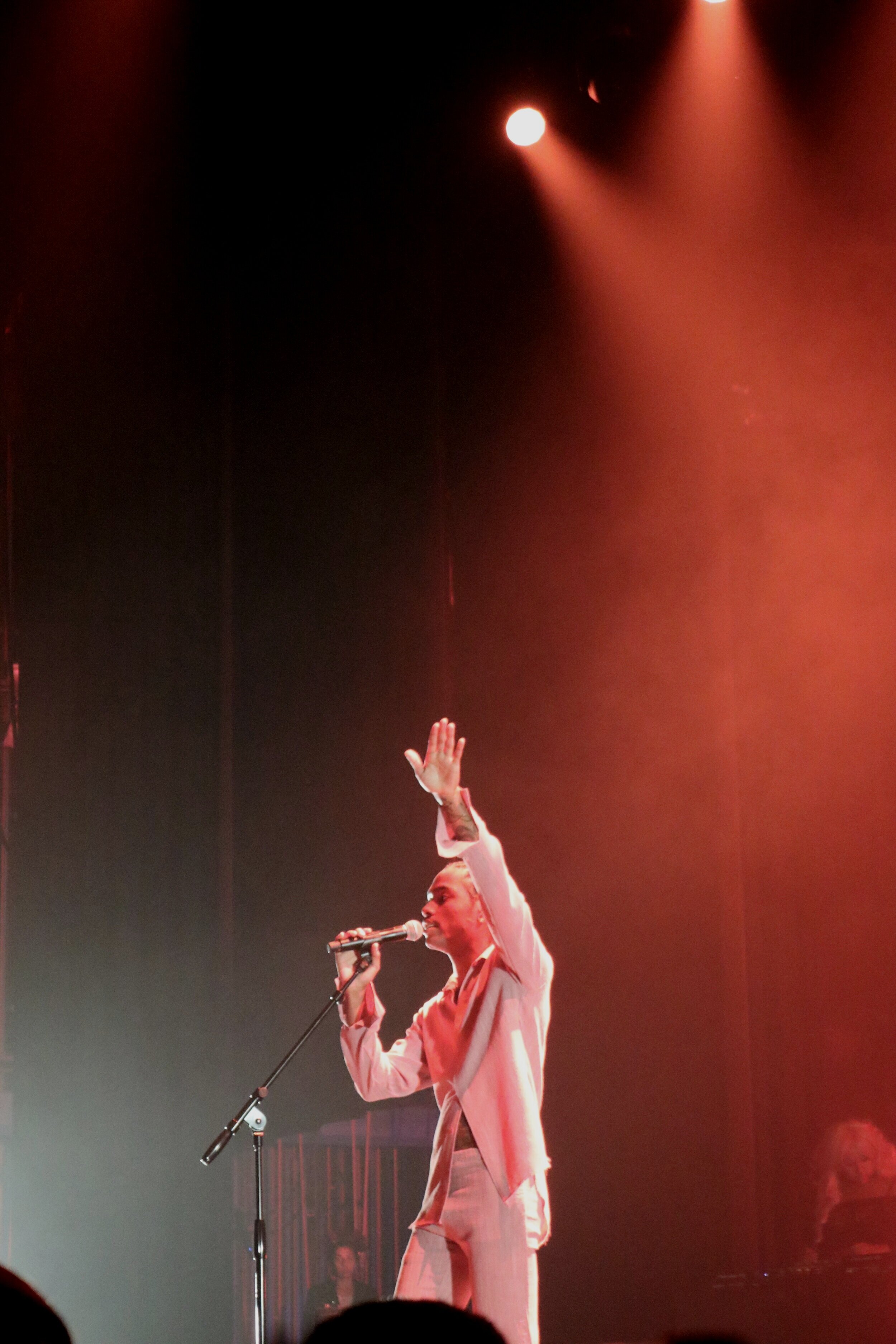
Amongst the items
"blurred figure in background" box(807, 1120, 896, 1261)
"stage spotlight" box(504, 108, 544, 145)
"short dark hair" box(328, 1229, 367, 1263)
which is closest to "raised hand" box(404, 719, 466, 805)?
"blurred figure in background" box(807, 1120, 896, 1261)

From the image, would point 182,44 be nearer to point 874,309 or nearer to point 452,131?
point 452,131

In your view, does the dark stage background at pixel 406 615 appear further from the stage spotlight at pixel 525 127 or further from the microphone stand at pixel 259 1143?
the microphone stand at pixel 259 1143

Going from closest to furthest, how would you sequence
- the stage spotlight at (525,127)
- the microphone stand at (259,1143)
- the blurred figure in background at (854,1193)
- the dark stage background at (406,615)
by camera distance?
the microphone stand at (259,1143)
the blurred figure in background at (854,1193)
the dark stage background at (406,615)
the stage spotlight at (525,127)

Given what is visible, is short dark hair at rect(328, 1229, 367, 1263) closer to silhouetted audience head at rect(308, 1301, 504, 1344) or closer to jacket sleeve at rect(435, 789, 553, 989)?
jacket sleeve at rect(435, 789, 553, 989)

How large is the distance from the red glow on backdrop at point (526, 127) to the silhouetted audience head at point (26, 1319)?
16.3 ft

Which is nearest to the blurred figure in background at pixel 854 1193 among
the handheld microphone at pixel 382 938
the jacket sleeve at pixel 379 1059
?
the jacket sleeve at pixel 379 1059

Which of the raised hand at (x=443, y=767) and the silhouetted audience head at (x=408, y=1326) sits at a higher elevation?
the raised hand at (x=443, y=767)

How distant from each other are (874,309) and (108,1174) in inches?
165

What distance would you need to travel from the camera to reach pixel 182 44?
18.1 ft

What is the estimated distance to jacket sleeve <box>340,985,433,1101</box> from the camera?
3502 millimetres

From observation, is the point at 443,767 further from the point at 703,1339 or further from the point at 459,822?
the point at 703,1339

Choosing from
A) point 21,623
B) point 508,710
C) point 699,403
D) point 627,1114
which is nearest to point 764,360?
point 699,403

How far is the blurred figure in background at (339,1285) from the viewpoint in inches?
179

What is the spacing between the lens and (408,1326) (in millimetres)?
726
